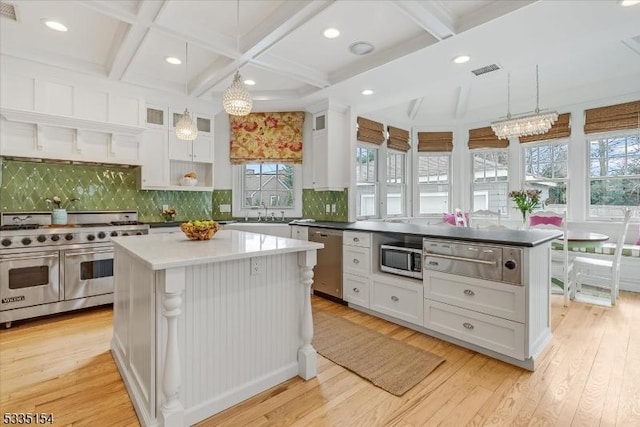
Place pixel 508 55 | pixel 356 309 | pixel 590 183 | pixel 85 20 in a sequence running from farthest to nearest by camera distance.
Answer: pixel 590 183 → pixel 356 309 → pixel 508 55 → pixel 85 20

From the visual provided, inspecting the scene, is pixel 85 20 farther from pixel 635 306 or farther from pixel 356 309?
pixel 635 306

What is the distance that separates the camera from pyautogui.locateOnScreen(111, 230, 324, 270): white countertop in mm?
1602

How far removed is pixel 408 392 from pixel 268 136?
13.2 ft

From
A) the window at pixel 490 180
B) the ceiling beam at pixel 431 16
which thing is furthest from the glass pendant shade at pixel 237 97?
the window at pixel 490 180

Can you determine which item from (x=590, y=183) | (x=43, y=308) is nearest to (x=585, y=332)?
(x=590, y=183)

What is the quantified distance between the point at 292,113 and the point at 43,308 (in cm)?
387

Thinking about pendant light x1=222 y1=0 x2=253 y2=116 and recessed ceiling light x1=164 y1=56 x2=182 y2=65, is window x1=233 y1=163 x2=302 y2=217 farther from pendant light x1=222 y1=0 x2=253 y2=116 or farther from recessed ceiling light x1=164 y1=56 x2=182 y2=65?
pendant light x1=222 y1=0 x2=253 y2=116

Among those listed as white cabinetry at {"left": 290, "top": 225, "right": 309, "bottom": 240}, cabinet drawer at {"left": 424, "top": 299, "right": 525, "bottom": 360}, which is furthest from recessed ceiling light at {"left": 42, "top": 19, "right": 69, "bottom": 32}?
cabinet drawer at {"left": 424, "top": 299, "right": 525, "bottom": 360}

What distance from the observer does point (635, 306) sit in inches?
142

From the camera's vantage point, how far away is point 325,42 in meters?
3.10

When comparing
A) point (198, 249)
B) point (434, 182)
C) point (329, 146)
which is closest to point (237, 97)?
point (198, 249)

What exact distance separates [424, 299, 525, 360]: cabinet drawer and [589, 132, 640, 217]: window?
3823 mm

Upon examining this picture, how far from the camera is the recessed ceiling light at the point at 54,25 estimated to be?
281cm

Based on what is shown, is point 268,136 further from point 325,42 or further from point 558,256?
point 558,256
